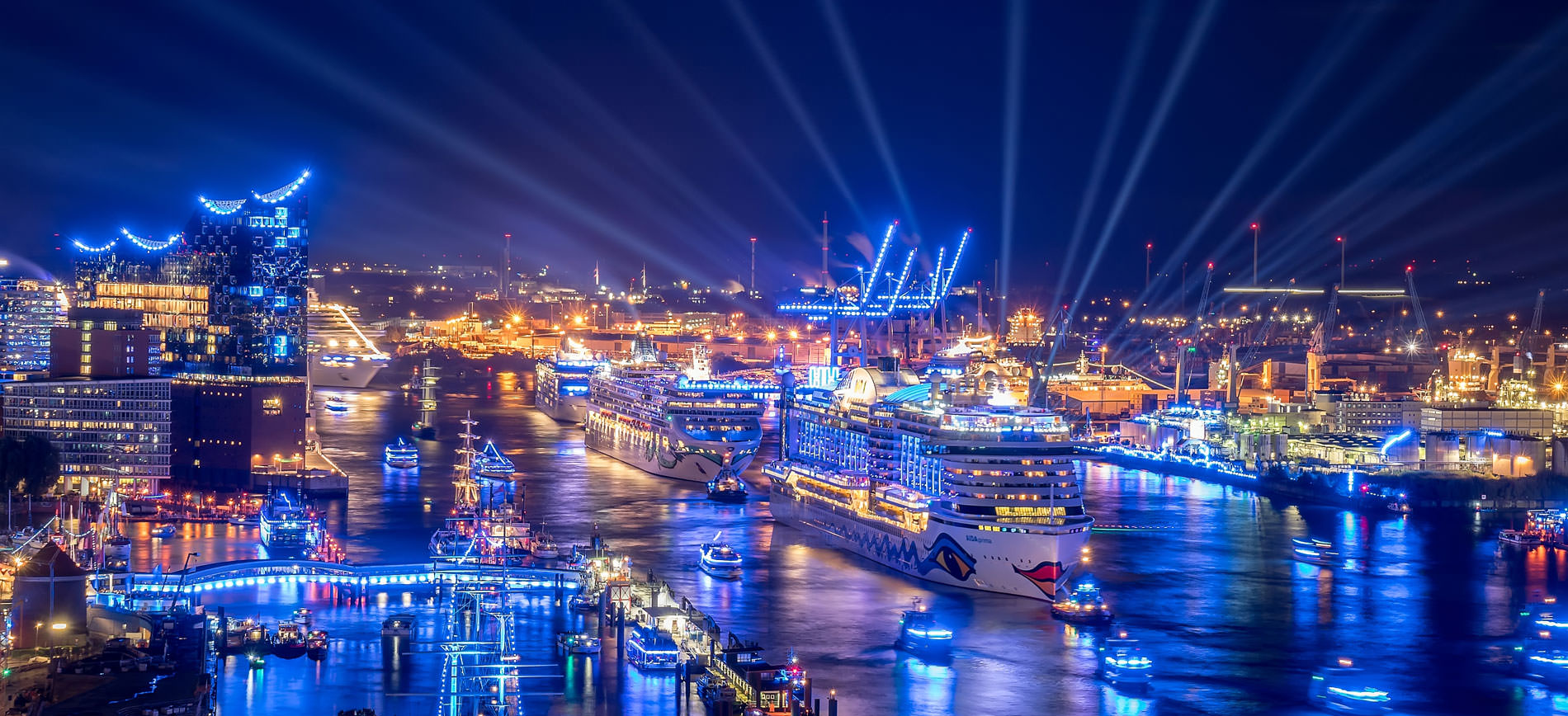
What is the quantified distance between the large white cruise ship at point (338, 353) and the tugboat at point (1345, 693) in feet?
115

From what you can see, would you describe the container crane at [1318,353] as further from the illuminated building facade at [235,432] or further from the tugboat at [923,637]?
the tugboat at [923,637]

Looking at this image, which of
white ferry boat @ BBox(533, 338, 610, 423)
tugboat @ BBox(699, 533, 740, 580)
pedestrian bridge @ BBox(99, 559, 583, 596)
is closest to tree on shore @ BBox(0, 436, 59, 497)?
pedestrian bridge @ BBox(99, 559, 583, 596)

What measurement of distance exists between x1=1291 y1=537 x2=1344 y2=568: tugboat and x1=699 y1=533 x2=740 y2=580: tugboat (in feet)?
20.6

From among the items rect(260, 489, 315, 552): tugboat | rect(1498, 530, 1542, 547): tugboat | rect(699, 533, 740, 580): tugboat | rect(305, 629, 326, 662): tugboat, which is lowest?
rect(305, 629, 326, 662): tugboat

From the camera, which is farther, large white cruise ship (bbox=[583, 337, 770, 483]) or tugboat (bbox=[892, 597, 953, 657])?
large white cruise ship (bbox=[583, 337, 770, 483])

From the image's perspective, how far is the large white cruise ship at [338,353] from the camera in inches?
1731

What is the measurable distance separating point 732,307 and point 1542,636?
61.3m

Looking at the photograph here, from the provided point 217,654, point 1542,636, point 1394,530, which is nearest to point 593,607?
point 217,654

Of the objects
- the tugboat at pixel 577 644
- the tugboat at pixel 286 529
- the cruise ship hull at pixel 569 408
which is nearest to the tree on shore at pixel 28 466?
the tugboat at pixel 286 529

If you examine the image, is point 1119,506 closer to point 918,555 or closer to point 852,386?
point 852,386

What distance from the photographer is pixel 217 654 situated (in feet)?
37.3

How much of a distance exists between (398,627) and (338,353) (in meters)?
36.8

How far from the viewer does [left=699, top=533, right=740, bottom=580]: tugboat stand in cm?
1487

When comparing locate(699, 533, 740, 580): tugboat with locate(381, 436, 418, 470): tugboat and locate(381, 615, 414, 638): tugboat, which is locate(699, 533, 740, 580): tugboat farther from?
locate(381, 436, 418, 470): tugboat
